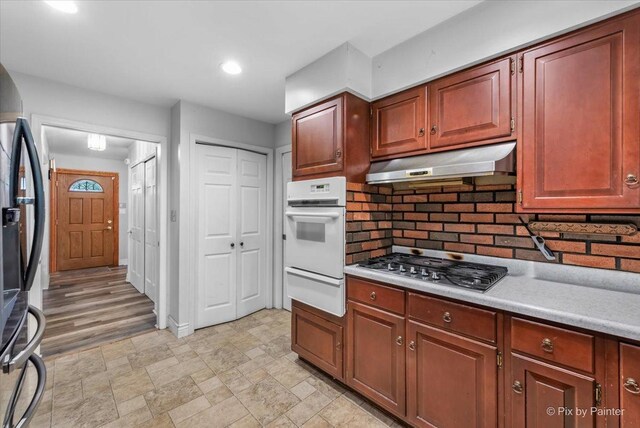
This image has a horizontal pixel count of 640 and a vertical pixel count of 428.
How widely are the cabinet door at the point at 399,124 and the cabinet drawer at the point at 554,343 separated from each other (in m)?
1.17

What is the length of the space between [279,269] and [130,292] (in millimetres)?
2567

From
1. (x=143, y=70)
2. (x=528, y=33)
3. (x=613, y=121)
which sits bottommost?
(x=613, y=121)

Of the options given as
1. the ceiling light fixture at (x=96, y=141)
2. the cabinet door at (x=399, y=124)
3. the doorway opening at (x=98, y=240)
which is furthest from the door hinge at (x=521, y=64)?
the ceiling light fixture at (x=96, y=141)

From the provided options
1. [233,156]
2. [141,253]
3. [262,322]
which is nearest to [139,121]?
[233,156]

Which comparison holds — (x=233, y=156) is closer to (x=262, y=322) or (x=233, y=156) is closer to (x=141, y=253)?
(x=262, y=322)

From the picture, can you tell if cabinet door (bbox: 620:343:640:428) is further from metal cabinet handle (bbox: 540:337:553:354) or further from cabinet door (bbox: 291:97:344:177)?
cabinet door (bbox: 291:97:344:177)

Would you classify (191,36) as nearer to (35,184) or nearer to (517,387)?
(35,184)

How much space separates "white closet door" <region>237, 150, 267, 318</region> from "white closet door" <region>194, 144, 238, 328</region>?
0.08 meters

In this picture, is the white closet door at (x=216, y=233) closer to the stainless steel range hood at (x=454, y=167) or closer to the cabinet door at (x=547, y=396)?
the stainless steel range hood at (x=454, y=167)

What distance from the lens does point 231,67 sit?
230cm

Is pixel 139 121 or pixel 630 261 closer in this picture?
pixel 630 261

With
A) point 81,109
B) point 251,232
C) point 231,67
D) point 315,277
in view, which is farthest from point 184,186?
point 315,277

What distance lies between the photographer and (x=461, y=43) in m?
1.71

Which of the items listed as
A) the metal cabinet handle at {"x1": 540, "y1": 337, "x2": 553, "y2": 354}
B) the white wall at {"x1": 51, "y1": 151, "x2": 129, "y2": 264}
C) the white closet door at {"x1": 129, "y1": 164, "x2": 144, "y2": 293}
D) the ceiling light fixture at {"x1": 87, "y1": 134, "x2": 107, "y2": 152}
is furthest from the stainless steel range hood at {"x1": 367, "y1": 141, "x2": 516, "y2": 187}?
the white wall at {"x1": 51, "y1": 151, "x2": 129, "y2": 264}
